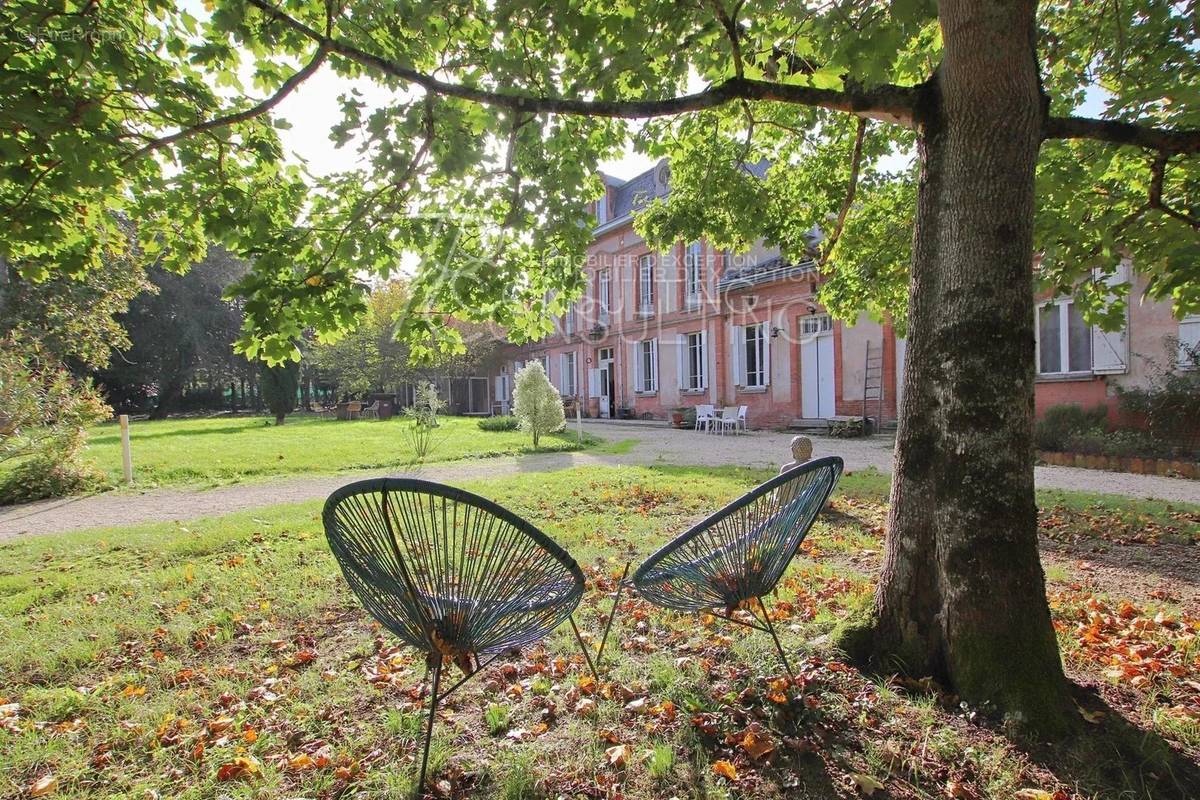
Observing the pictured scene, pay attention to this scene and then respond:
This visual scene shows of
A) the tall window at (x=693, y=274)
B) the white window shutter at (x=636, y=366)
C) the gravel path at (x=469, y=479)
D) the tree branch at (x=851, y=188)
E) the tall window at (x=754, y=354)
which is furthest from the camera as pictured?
the white window shutter at (x=636, y=366)

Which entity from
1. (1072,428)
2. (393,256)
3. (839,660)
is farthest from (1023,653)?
(1072,428)

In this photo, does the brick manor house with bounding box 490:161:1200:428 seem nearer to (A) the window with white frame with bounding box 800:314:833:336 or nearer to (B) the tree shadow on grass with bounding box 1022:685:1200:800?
(A) the window with white frame with bounding box 800:314:833:336

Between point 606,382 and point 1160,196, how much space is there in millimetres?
22676

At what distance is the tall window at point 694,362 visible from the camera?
20.4 m

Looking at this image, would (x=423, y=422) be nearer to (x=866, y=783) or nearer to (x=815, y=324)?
(x=866, y=783)

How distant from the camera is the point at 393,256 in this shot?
4.02m

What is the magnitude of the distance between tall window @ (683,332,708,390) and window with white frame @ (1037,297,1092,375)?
10219 mm

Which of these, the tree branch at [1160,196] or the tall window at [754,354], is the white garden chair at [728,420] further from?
the tree branch at [1160,196]

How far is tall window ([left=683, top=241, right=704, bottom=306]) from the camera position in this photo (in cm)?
2028

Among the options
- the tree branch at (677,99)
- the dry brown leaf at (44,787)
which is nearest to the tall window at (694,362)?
the tree branch at (677,99)

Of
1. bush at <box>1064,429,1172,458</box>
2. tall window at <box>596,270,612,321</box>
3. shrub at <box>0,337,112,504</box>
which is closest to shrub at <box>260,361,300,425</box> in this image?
tall window at <box>596,270,612,321</box>

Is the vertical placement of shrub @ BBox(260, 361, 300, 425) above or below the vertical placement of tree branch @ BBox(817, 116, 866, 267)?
below

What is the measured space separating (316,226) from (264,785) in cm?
299

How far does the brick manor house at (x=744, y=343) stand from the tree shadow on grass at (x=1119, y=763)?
3.68m
